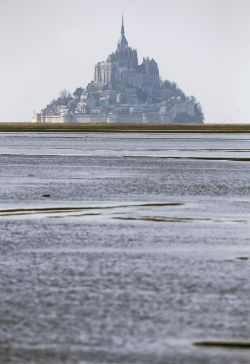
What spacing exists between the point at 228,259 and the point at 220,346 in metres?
7.64

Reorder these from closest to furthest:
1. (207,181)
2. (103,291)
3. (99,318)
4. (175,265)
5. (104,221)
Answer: (99,318) → (103,291) → (175,265) → (104,221) → (207,181)

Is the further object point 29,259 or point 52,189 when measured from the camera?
point 52,189

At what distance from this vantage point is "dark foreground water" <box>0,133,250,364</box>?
13.5 m

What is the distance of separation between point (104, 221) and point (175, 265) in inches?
356

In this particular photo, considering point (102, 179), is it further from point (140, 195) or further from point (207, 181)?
point (140, 195)

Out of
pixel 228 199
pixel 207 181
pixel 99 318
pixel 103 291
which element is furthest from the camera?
pixel 207 181

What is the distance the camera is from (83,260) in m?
20.9

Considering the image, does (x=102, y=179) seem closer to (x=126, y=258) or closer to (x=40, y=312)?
(x=126, y=258)

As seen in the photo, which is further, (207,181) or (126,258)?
(207,181)

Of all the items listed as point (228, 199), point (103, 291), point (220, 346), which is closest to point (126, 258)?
point (103, 291)

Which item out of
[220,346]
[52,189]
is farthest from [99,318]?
[52,189]

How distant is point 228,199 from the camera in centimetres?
3775

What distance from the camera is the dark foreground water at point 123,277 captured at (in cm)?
1349

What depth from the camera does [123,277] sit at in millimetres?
18719
